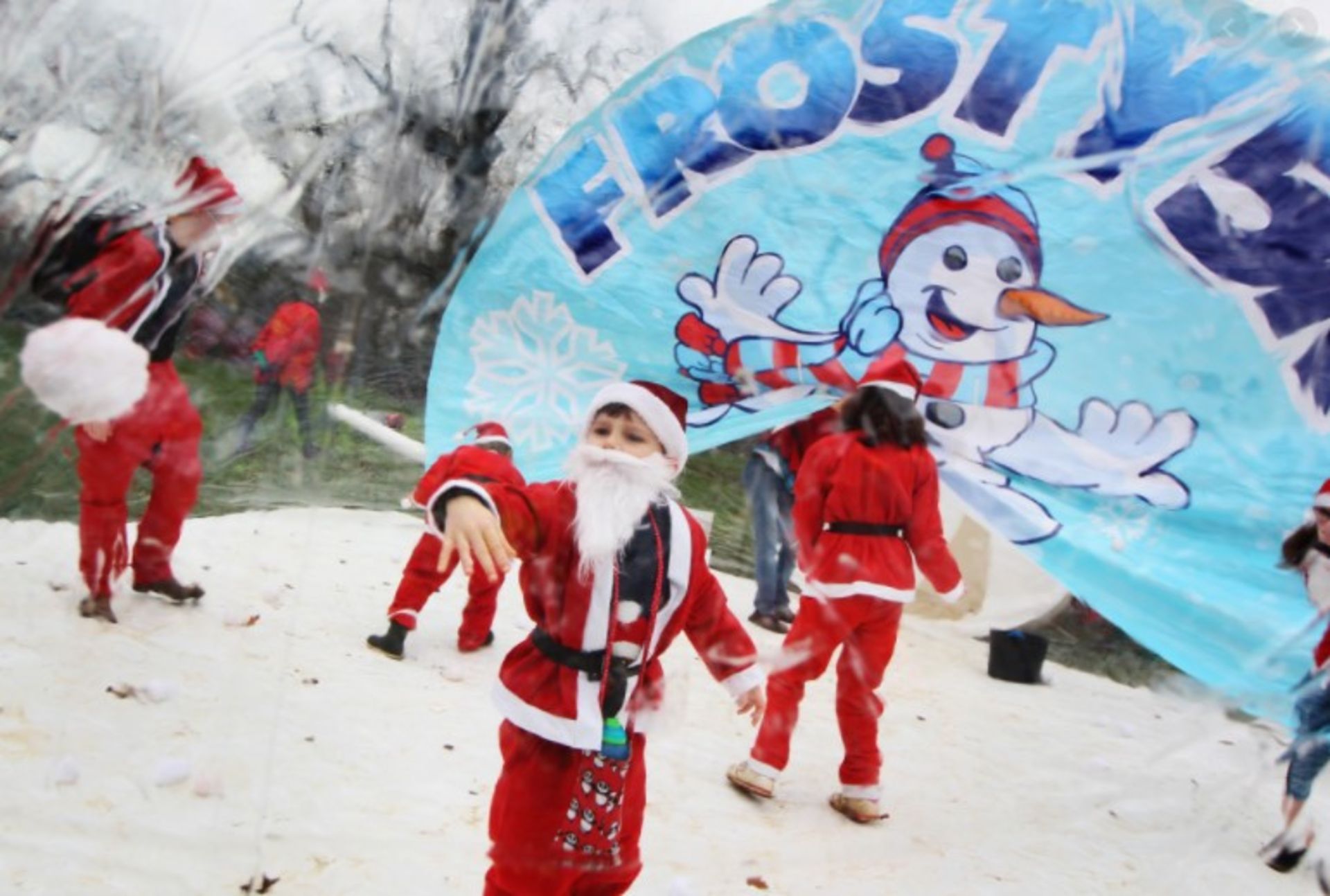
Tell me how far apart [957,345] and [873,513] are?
212 mm

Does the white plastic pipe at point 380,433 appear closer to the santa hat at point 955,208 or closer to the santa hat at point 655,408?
the santa hat at point 655,408

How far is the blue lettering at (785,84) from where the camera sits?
117 centimetres

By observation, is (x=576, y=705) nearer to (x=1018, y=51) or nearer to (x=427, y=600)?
(x=427, y=600)

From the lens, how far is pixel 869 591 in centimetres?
131

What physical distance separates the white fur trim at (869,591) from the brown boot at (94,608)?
823 millimetres

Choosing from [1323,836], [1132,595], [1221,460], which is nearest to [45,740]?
[1132,595]

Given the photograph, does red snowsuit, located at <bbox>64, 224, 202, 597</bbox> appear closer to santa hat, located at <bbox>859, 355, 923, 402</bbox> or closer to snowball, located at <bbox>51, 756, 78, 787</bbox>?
snowball, located at <bbox>51, 756, 78, 787</bbox>

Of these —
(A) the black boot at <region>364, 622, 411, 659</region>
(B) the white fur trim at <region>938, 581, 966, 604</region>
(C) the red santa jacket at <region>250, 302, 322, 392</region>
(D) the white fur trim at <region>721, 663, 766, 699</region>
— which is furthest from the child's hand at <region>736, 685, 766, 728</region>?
(C) the red santa jacket at <region>250, 302, 322, 392</region>

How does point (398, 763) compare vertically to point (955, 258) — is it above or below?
below

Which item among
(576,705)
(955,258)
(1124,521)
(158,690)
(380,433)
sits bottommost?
(158,690)

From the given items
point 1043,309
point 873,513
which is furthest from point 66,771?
point 1043,309

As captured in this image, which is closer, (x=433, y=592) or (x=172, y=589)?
(x=172, y=589)

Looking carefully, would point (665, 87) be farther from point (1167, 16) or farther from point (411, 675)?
point (411, 675)

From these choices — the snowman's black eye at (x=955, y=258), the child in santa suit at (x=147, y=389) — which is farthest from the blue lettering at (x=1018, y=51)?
the child in santa suit at (x=147, y=389)
